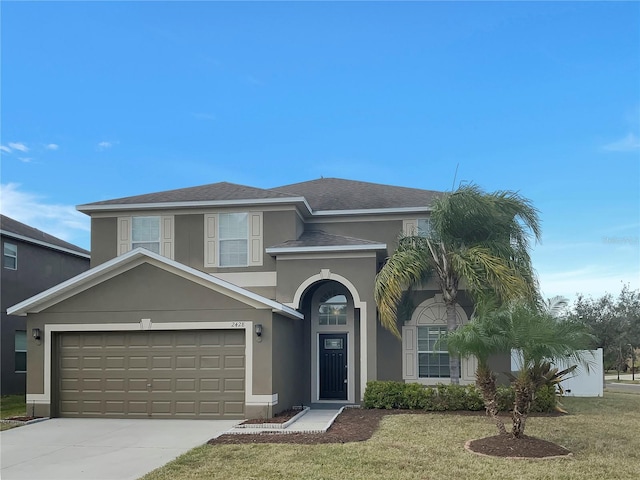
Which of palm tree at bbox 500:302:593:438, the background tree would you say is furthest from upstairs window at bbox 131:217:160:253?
the background tree

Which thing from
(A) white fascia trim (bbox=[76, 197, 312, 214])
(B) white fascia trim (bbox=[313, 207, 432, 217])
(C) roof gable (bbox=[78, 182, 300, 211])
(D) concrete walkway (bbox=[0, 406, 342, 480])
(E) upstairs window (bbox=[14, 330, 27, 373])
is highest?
(C) roof gable (bbox=[78, 182, 300, 211])

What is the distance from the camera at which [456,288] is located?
17.5 metres

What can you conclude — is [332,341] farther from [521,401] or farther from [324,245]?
[521,401]

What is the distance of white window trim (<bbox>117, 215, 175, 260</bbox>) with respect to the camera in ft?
62.3

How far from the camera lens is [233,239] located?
18.7 meters

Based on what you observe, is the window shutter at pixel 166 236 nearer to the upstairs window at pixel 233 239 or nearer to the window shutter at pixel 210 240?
the window shutter at pixel 210 240

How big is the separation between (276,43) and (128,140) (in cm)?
746

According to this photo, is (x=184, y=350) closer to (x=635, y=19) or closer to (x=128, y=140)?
(x=128, y=140)

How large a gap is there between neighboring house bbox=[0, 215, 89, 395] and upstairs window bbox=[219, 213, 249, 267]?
7.29m

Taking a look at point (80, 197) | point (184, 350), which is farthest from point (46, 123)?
point (184, 350)

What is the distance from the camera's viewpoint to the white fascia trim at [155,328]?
1462cm

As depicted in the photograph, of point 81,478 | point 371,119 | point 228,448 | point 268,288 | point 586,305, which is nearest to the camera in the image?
point 81,478

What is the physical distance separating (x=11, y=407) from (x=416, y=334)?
1197cm

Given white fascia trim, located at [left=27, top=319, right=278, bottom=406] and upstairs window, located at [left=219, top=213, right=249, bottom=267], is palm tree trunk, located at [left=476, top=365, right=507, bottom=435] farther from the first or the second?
upstairs window, located at [left=219, top=213, right=249, bottom=267]
